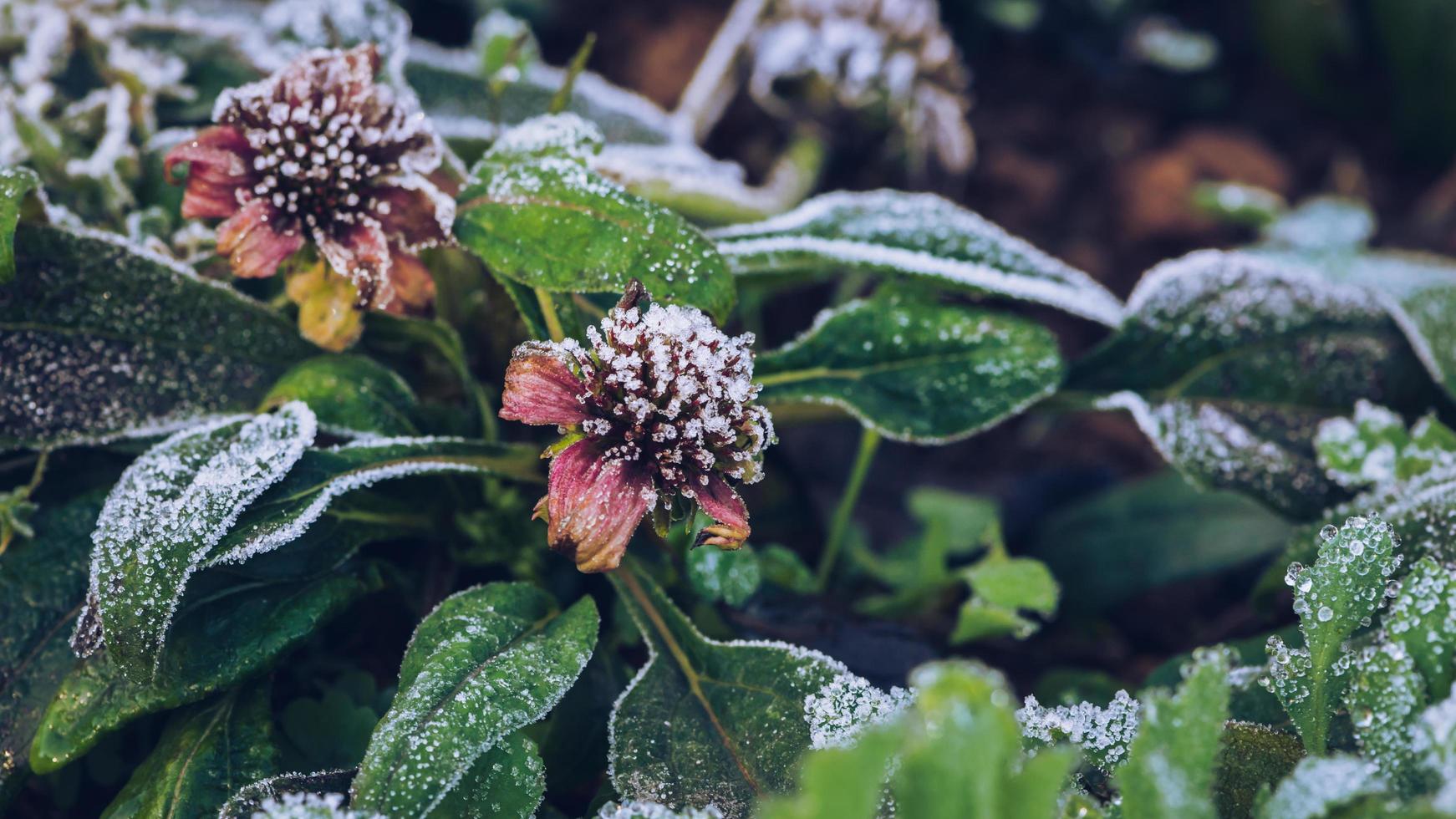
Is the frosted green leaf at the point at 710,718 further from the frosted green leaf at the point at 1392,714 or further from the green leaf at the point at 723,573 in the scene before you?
the frosted green leaf at the point at 1392,714

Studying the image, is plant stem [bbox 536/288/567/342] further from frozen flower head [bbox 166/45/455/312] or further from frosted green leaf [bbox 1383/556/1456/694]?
frosted green leaf [bbox 1383/556/1456/694]

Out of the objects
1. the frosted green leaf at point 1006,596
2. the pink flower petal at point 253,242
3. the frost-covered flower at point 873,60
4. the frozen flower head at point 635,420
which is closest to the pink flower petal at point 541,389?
the frozen flower head at point 635,420

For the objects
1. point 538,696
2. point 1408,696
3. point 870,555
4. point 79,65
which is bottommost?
point 870,555

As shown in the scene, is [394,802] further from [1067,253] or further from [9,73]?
[1067,253]

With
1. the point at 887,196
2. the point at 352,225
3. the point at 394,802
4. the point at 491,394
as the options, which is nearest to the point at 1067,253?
the point at 887,196

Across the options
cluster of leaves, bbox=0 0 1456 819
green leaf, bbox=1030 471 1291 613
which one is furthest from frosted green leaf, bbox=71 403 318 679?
green leaf, bbox=1030 471 1291 613

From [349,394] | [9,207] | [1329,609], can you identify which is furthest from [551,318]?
[1329,609]
